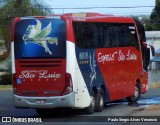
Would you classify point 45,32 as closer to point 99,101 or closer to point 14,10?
point 99,101

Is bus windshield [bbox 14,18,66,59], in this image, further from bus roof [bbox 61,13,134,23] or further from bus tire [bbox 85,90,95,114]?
bus tire [bbox 85,90,95,114]

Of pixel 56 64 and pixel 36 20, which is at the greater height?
pixel 36 20

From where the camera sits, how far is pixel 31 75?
16.0 metres

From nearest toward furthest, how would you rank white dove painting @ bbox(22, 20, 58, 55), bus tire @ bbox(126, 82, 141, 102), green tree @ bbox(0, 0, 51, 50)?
white dove painting @ bbox(22, 20, 58, 55) → bus tire @ bbox(126, 82, 141, 102) → green tree @ bbox(0, 0, 51, 50)

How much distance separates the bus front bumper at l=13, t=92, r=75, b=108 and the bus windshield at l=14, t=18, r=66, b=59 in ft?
4.38

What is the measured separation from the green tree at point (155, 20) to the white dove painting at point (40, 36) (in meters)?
63.7

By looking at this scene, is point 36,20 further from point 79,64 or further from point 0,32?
point 0,32

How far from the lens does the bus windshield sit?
15.8 meters

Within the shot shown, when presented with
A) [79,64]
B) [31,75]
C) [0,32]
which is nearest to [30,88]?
[31,75]

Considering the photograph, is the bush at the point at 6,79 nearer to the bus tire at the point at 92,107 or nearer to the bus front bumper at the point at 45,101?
the bus tire at the point at 92,107

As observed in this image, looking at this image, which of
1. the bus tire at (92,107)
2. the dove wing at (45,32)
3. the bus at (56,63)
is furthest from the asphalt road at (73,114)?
the dove wing at (45,32)

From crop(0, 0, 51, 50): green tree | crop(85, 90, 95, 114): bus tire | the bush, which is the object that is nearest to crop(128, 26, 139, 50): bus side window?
crop(85, 90, 95, 114): bus tire

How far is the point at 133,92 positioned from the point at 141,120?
7.19 m

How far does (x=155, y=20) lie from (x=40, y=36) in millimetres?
69228
